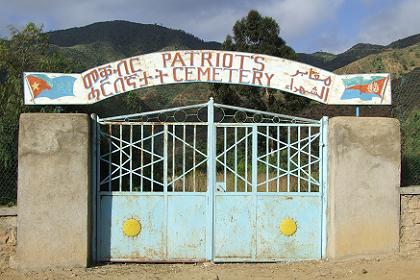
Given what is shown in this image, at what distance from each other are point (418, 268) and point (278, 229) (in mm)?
1882

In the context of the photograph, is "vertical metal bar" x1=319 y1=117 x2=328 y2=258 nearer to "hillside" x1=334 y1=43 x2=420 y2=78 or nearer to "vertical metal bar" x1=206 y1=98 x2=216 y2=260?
"vertical metal bar" x1=206 y1=98 x2=216 y2=260

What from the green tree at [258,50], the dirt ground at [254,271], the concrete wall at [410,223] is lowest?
the dirt ground at [254,271]

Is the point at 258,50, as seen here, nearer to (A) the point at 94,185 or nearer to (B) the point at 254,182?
(B) the point at 254,182

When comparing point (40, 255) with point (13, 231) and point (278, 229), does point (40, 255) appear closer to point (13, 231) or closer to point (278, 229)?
point (13, 231)

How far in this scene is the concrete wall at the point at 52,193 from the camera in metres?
7.04

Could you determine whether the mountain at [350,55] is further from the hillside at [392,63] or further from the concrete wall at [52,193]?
the concrete wall at [52,193]

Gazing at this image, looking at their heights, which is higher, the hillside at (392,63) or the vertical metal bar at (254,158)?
the hillside at (392,63)

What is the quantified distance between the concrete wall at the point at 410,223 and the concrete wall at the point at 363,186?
0.17 m

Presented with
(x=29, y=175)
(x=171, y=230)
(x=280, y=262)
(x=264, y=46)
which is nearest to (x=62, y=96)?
(x=29, y=175)

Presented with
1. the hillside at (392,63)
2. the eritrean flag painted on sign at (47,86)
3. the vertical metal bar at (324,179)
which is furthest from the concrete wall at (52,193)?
the hillside at (392,63)

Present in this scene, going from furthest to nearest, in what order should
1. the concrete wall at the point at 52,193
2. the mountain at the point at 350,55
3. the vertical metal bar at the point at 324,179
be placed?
the mountain at the point at 350,55 → the vertical metal bar at the point at 324,179 → the concrete wall at the point at 52,193

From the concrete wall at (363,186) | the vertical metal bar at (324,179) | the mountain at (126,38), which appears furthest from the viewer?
the mountain at (126,38)

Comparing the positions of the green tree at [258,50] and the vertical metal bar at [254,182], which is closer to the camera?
the vertical metal bar at [254,182]

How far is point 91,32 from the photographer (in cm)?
4459
